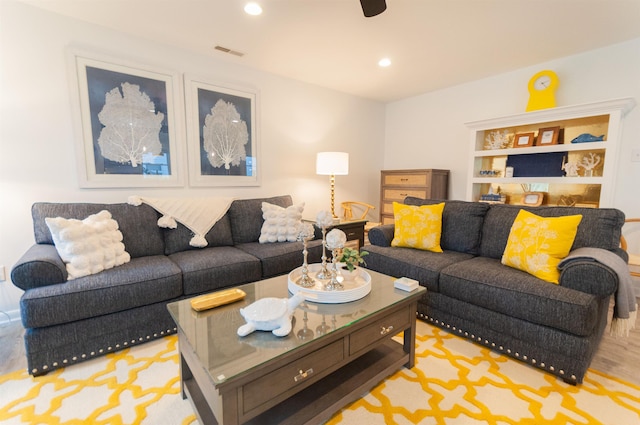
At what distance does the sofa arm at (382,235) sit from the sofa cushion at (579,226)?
2.48ft

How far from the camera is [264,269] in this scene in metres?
2.39

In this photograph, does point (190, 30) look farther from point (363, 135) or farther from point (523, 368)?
point (523, 368)

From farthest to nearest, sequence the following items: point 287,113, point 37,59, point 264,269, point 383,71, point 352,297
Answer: point 287,113, point 383,71, point 264,269, point 37,59, point 352,297

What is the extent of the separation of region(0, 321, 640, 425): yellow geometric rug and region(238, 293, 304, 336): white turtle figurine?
55cm

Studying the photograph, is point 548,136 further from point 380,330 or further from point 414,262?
point 380,330

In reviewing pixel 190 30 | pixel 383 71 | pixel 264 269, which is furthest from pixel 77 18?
pixel 383 71

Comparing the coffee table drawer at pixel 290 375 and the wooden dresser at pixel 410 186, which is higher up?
the wooden dresser at pixel 410 186

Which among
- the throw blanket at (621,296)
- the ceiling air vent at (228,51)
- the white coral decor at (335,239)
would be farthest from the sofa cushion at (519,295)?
the ceiling air vent at (228,51)

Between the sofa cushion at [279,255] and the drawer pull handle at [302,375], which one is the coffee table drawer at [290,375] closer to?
the drawer pull handle at [302,375]

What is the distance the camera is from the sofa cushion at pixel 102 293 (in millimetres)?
1555

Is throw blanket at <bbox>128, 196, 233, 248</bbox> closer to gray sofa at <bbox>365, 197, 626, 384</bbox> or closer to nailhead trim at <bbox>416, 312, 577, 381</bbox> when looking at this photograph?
gray sofa at <bbox>365, 197, 626, 384</bbox>

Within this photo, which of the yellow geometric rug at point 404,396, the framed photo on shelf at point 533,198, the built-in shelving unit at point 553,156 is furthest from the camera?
the framed photo on shelf at point 533,198

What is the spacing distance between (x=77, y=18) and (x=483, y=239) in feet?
12.1

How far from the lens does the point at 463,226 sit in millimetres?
2510
